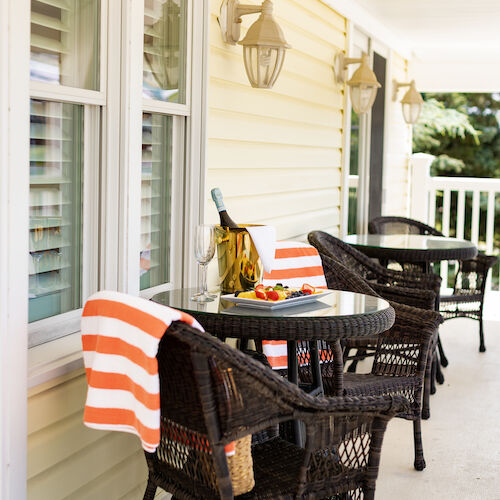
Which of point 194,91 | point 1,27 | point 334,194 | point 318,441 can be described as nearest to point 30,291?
point 1,27

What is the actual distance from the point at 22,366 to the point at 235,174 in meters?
1.83

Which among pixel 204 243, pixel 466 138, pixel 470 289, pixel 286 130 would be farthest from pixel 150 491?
pixel 466 138

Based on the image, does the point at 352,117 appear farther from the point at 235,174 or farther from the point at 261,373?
the point at 261,373

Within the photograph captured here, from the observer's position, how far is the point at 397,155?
7914 mm

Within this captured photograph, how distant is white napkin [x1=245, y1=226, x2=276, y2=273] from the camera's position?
256 cm

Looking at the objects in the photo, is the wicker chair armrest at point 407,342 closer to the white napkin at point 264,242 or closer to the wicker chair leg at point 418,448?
the wicker chair leg at point 418,448

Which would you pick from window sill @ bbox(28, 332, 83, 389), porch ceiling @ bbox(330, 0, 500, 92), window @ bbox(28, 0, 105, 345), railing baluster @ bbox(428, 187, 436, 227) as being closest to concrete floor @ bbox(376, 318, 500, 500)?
window sill @ bbox(28, 332, 83, 389)

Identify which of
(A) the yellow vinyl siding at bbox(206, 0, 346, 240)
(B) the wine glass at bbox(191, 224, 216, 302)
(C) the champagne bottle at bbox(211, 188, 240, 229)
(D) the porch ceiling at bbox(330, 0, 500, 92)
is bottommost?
(B) the wine glass at bbox(191, 224, 216, 302)

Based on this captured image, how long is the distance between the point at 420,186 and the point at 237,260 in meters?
5.91

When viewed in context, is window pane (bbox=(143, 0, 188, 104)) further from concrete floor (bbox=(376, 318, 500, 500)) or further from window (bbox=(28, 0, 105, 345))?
concrete floor (bbox=(376, 318, 500, 500))

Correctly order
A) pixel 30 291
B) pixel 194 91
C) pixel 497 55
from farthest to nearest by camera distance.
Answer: pixel 497 55 < pixel 194 91 < pixel 30 291

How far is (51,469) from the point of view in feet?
7.48

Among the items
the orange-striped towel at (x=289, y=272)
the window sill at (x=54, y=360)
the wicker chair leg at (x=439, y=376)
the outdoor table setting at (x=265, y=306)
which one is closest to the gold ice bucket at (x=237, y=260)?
the outdoor table setting at (x=265, y=306)

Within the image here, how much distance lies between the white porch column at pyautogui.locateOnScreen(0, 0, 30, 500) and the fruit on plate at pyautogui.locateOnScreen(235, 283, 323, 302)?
2.34ft
